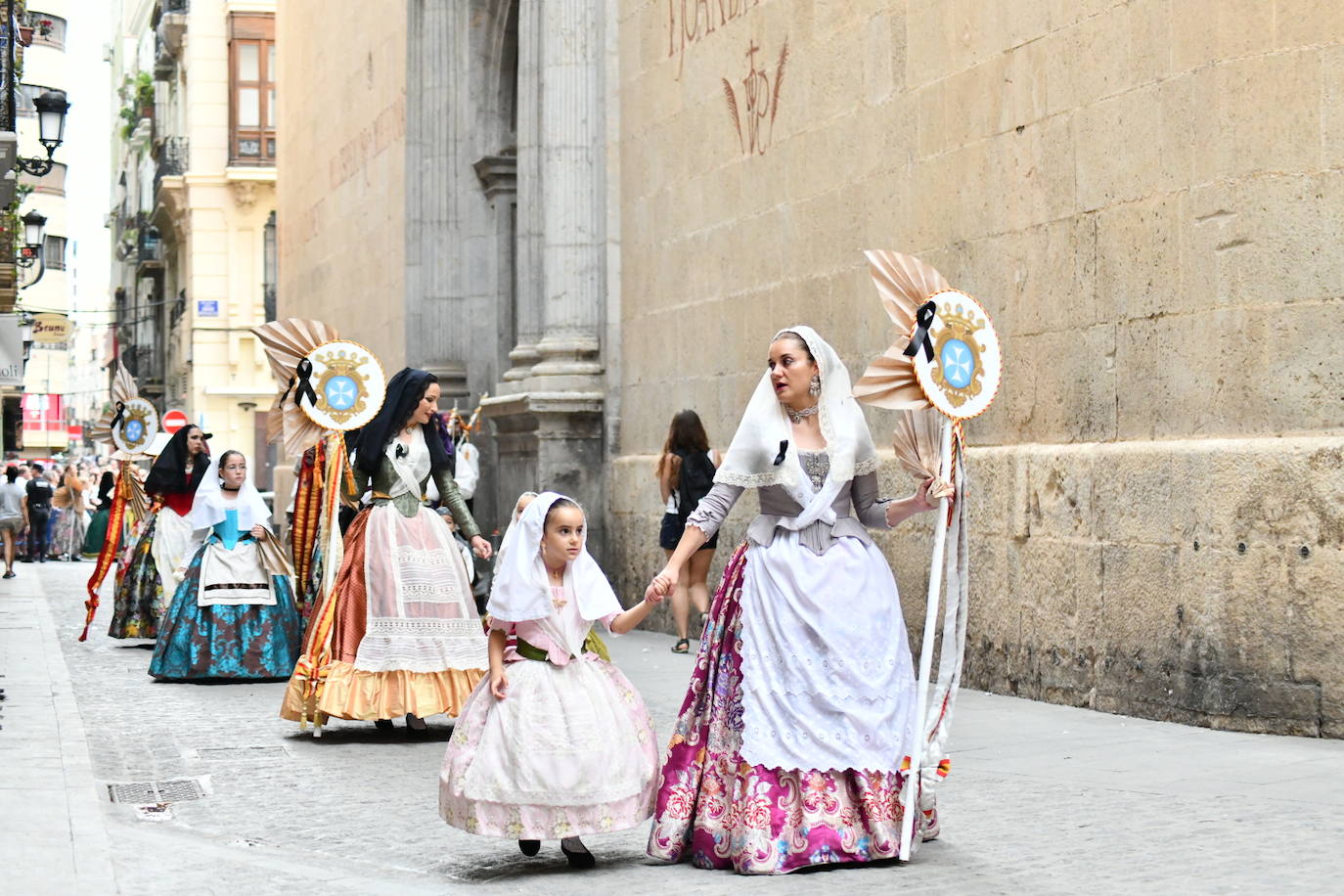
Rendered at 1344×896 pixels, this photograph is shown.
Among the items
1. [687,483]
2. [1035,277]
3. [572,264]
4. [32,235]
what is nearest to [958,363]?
[1035,277]

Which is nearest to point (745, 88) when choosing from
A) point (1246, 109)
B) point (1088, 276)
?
point (1088, 276)

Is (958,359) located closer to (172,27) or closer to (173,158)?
(173,158)

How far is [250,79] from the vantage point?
47.4m

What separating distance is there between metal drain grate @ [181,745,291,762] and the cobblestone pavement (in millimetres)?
31

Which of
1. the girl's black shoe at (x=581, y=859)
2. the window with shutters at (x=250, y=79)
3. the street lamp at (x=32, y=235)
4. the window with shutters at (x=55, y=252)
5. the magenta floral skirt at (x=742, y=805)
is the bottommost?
the girl's black shoe at (x=581, y=859)

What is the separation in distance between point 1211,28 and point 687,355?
A: 21.6 feet

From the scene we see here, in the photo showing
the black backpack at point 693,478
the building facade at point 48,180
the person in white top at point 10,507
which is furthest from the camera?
the building facade at point 48,180

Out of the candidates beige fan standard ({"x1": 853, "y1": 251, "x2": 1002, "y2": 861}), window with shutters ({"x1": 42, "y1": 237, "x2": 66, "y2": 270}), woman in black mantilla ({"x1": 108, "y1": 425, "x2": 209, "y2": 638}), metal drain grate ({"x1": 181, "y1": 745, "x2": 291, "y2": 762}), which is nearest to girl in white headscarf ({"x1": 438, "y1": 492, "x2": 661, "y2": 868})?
beige fan standard ({"x1": 853, "y1": 251, "x2": 1002, "y2": 861})

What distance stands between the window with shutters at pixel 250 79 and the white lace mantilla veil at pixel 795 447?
4244 cm

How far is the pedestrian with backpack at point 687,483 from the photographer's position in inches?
547

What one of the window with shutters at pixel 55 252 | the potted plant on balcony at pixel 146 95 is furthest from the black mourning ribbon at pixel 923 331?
the window with shutters at pixel 55 252

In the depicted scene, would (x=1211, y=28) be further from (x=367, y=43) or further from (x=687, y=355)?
(x=367, y=43)

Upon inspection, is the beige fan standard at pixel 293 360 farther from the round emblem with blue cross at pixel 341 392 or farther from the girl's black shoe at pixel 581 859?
the girl's black shoe at pixel 581 859

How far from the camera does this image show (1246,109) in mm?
9055
